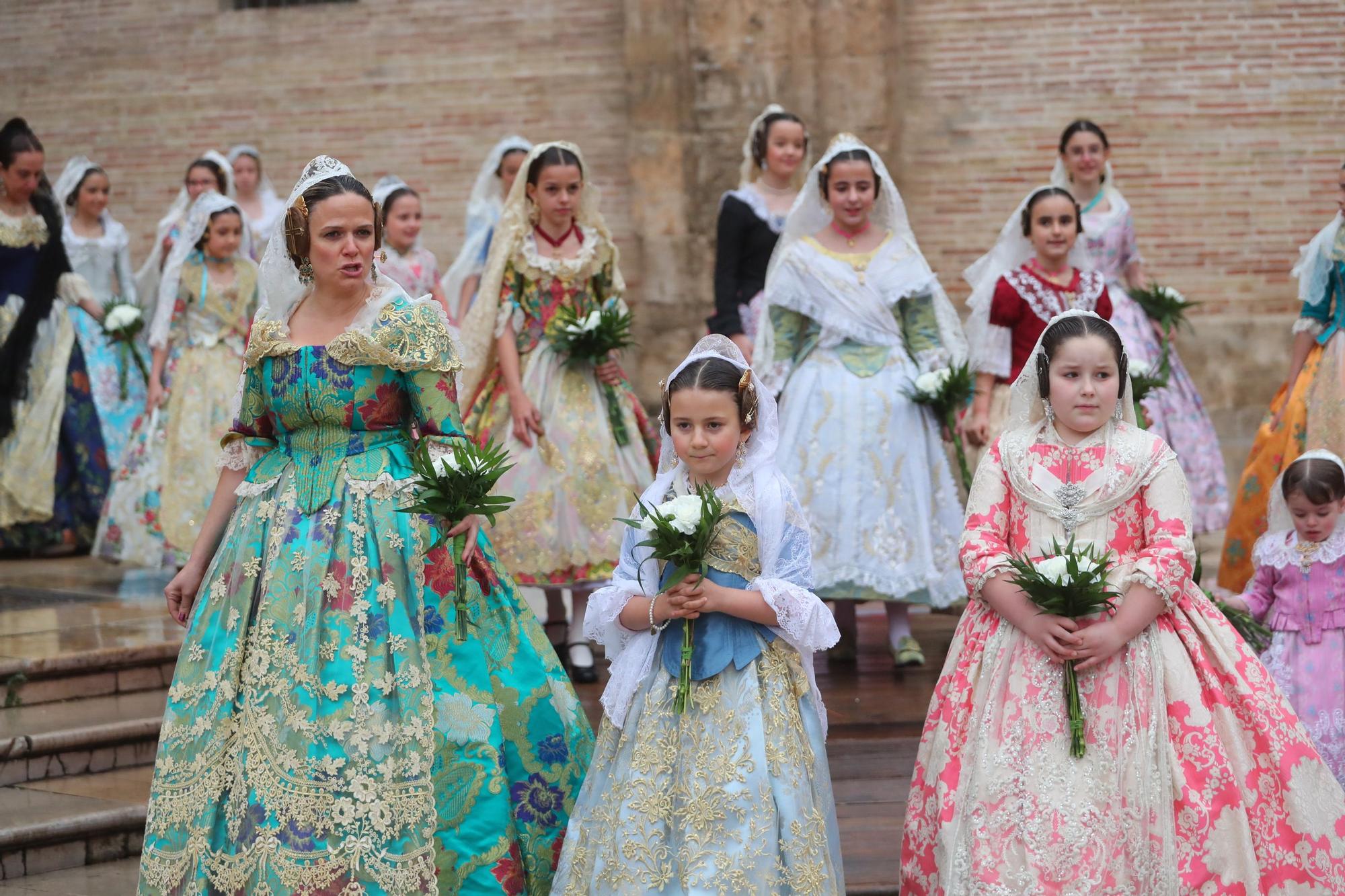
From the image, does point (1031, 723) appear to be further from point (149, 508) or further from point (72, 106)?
point (72, 106)

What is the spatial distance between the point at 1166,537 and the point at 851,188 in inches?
123

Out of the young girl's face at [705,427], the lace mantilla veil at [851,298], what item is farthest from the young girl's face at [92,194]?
the young girl's face at [705,427]

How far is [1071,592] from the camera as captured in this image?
401 centimetres

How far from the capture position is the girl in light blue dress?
3.92 metres

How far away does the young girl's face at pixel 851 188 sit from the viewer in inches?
274

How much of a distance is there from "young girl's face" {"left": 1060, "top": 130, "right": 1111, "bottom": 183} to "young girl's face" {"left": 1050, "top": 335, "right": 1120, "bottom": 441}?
460 centimetres

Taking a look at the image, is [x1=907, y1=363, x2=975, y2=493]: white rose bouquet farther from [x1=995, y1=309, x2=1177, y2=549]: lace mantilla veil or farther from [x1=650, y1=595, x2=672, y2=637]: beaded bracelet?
[x1=650, y1=595, x2=672, y2=637]: beaded bracelet

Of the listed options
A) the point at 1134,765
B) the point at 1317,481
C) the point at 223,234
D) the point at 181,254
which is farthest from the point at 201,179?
the point at 1134,765

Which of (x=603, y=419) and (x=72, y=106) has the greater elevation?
(x=72, y=106)

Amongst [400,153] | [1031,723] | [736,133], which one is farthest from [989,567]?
[400,153]

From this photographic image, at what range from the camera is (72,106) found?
14047 mm

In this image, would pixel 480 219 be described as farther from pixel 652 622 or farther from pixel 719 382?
pixel 652 622

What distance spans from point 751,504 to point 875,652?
350 centimetres

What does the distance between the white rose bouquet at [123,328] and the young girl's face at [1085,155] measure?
5.63 metres
